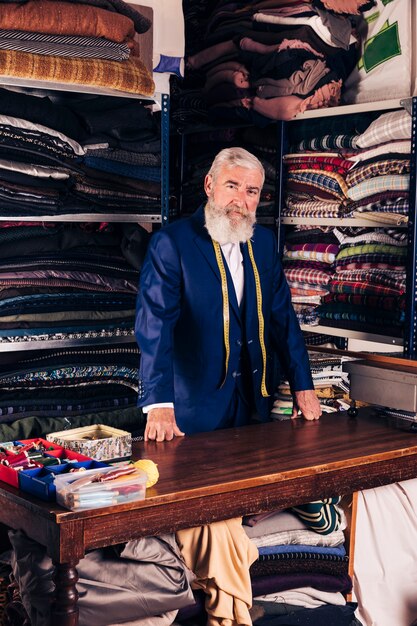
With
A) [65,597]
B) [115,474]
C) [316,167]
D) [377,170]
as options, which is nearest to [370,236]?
[377,170]

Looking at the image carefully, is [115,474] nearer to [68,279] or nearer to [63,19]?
[68,279]

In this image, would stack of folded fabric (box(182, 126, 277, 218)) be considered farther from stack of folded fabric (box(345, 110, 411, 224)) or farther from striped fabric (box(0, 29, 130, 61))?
striped fabric (box(0, 29, 130, 61))

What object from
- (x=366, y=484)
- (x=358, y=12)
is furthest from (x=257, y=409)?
(x=358, y=12)

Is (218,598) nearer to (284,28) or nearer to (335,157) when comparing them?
(335,157)

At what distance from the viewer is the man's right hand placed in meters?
3.02

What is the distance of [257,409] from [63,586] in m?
1.45

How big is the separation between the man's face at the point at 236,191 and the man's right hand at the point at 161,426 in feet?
2.39

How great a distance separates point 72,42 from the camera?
143 inches

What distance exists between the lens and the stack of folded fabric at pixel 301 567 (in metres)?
2.77

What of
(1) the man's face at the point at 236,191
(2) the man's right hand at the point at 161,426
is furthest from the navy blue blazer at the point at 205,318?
(2) the man's right hand at the point at 161,426

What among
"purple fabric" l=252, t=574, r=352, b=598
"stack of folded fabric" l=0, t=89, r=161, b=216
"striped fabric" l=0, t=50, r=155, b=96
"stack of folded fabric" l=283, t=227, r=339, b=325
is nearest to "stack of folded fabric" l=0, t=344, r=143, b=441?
"stack of folded fabric" l=0, t=89, r=161, b=216

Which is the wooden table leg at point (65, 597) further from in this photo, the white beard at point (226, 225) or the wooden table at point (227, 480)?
the white beard at point (226, 225)

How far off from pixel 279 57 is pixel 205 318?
4.26 ft

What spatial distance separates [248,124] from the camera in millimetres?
4520
